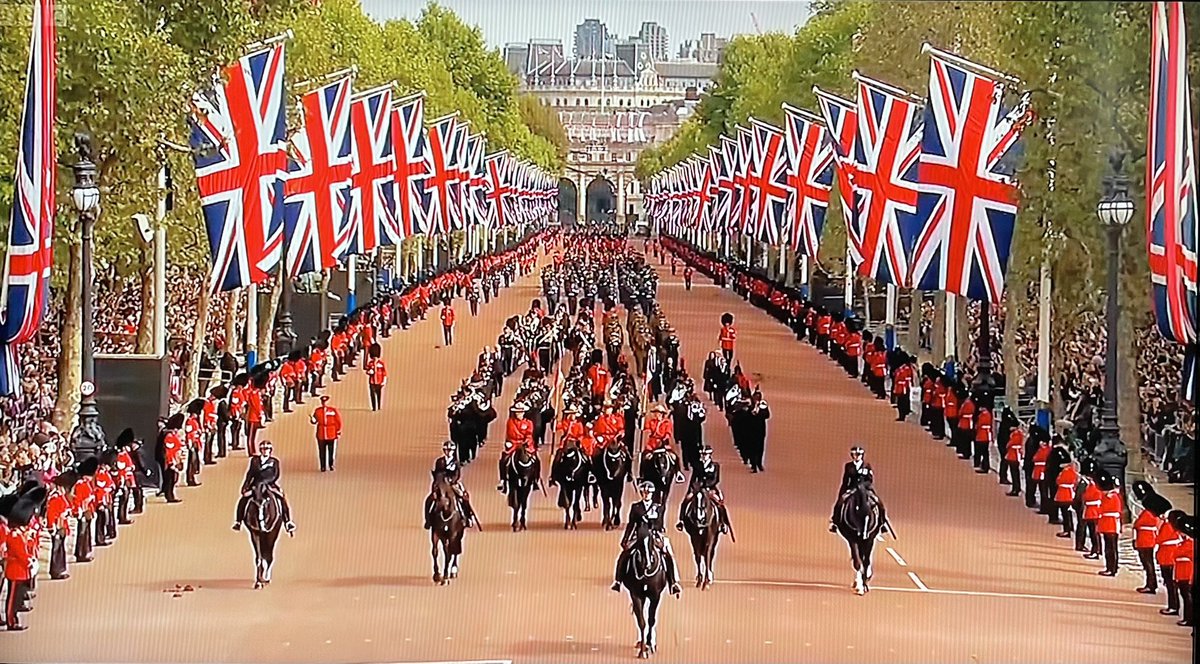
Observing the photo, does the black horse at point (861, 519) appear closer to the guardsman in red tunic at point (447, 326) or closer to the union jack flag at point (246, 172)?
the union jack flag at point (246, 172)

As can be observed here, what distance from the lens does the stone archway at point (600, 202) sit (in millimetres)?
118312

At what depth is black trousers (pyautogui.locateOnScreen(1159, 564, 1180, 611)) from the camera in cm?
1617

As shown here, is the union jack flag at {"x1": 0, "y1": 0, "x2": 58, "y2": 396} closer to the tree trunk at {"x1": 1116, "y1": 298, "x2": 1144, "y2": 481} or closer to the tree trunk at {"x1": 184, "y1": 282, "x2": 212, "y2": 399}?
the tree trunk at {"x1": 1116, "y1": 298, "x2": 1144, "y2": 481}

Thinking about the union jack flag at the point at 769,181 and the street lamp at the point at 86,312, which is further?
the union jack flag at the point at 769,181

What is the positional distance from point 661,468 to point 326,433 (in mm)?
4820

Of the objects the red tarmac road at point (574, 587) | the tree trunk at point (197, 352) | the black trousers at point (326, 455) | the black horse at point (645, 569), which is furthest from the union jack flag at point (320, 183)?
the black horse at point (645, 569)

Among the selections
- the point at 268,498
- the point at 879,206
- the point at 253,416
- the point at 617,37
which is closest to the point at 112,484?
the point at 268,498

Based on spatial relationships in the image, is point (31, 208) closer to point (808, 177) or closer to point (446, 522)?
point (446, 522)

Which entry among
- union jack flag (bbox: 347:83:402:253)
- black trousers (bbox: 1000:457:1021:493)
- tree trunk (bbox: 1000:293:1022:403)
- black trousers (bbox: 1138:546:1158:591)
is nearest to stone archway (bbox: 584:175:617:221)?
union jack flag (bbox: 347:83:402:253)

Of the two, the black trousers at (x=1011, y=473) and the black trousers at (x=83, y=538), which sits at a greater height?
the black trousers at (x=1011, y=473)

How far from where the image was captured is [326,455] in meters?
22.5

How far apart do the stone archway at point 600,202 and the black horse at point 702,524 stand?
9977cm

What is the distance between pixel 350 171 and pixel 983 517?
37.9 ft

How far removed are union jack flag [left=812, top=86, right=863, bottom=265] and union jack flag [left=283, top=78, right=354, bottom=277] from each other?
6.76 meters
